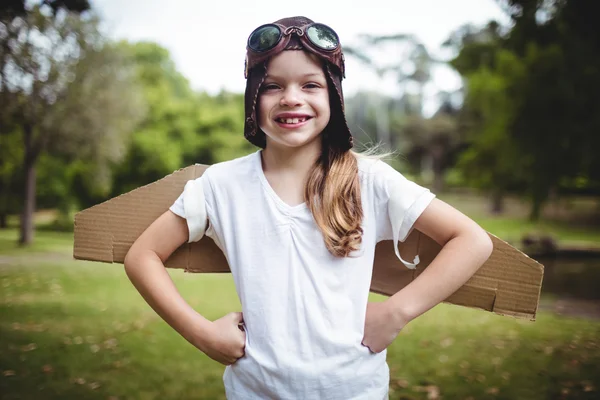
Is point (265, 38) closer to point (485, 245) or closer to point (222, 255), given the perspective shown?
point (222, 255)

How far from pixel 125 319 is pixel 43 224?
15.4m

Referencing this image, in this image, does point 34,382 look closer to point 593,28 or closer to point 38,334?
point 38,334

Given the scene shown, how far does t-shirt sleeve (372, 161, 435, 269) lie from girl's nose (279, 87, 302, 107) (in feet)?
1.10

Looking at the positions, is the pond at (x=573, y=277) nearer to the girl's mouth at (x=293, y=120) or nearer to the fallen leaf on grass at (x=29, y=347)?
the fallen leaf on grass at (x=29, y=347)

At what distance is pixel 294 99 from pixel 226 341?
78 centimetres

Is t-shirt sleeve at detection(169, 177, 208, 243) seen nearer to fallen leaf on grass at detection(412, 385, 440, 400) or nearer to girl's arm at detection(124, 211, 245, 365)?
girl's arm at detection(124, 211, 245, 365)

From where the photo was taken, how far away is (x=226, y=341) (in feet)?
4.87

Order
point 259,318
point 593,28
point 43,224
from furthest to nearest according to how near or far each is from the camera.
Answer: point 43,224 < point 593,28 < point 259,318

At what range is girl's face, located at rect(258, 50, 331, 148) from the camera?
58.6 inches

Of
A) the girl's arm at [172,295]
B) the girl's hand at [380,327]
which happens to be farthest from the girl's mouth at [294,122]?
the girl's hand at [380,327]

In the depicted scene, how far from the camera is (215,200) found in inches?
62.4

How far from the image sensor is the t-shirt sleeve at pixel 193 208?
157 centimetres

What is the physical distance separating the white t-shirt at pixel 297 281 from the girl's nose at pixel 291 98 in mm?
265

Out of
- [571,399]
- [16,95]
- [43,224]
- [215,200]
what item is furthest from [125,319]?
[43,224]
